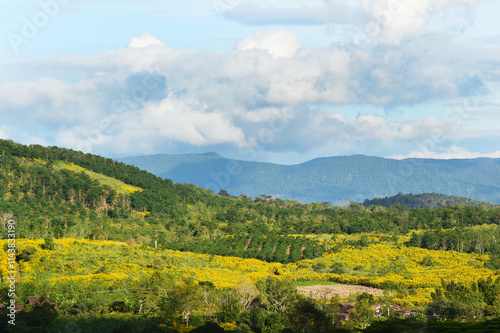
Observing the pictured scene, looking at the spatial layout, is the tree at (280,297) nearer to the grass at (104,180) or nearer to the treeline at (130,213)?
the treeline at (130,213)

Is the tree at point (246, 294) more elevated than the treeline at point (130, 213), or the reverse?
the treeline at point (130, 213)

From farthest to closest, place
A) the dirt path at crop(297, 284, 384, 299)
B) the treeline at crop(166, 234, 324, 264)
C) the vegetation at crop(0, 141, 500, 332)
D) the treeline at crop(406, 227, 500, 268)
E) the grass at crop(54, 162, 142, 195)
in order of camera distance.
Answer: the grass at crop(54, 162, 142, 195) < the treeline at crop(406, 227, 500, 268) < the treeline at crop(166, 234, 324, 264) < the dirt path at crop(297, 284, 384, 299) < the vegetation at crop(0, 141, 500, 332)

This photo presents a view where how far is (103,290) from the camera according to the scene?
61.6m

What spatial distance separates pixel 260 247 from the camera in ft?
416

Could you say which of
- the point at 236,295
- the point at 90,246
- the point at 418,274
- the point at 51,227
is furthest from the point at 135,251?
the point at 418,274

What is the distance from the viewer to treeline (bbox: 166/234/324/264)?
119 meters

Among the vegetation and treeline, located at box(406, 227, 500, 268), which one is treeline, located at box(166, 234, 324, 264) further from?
treeline, located at box(406, 227, 500, 268)

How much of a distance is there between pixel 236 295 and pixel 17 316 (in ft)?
89.9

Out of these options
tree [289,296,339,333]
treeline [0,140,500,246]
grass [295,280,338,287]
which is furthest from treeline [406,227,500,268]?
tree [289,296,339,333]

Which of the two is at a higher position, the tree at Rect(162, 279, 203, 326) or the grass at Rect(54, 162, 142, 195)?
the grass at Rect(54, 162, 142, 195)

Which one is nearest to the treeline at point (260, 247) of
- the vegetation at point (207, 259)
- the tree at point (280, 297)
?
the vegetation at point (207, 259)

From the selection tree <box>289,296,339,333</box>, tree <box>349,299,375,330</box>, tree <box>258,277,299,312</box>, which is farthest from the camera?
tree <box>258,277,299,312</box>

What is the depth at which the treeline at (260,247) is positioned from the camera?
119375 millimetres

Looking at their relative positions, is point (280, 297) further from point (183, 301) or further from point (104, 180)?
point (104, 180)
